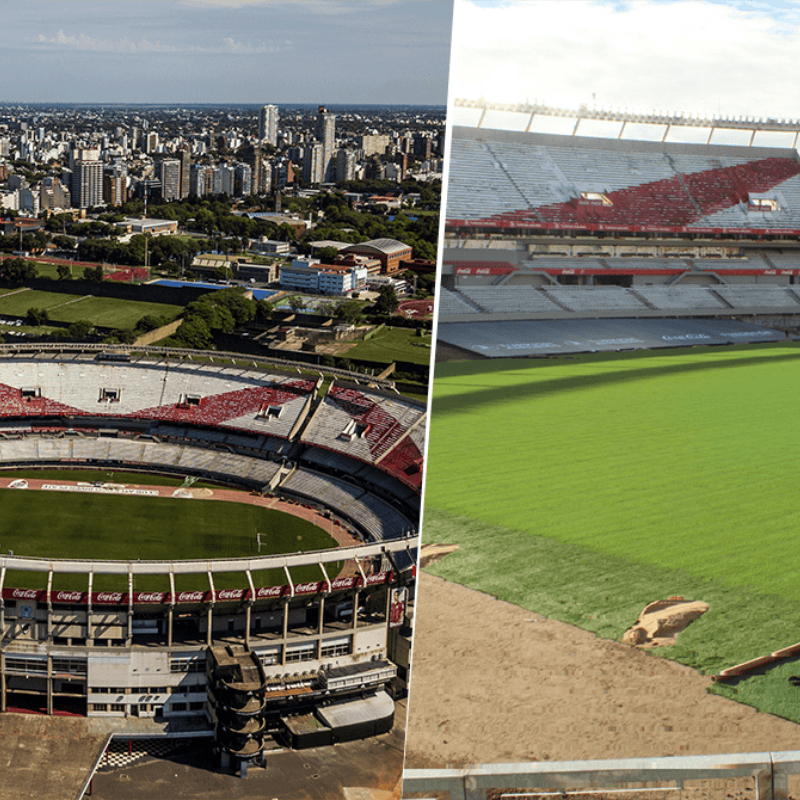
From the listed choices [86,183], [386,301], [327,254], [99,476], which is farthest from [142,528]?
[86,183]

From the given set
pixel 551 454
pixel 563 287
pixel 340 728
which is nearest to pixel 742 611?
pixel 340 728

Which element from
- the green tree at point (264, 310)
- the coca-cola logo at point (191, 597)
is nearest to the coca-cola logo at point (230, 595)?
the coca-cola logo at point (191, 597)

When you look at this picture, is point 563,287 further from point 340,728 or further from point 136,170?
point 340,728

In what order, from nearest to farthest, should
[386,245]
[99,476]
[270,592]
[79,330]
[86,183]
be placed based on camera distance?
1. [270,592]
2. [99,476]
3. [386,245]
4. [79,330]
5. [86,183]

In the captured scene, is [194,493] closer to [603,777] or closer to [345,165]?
[345,165]

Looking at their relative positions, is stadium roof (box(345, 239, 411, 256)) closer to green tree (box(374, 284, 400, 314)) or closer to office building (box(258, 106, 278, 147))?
green tree (box(374, 284, 400, 314))

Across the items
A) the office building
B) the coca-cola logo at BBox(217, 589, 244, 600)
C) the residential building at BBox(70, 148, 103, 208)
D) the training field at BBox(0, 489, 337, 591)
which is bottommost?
the training field at BBox(0, 489, 337, 591)

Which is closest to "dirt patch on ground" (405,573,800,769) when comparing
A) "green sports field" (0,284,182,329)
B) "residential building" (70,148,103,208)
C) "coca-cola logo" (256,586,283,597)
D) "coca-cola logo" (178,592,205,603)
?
"coca-cola logo" (256,586,283,597)
